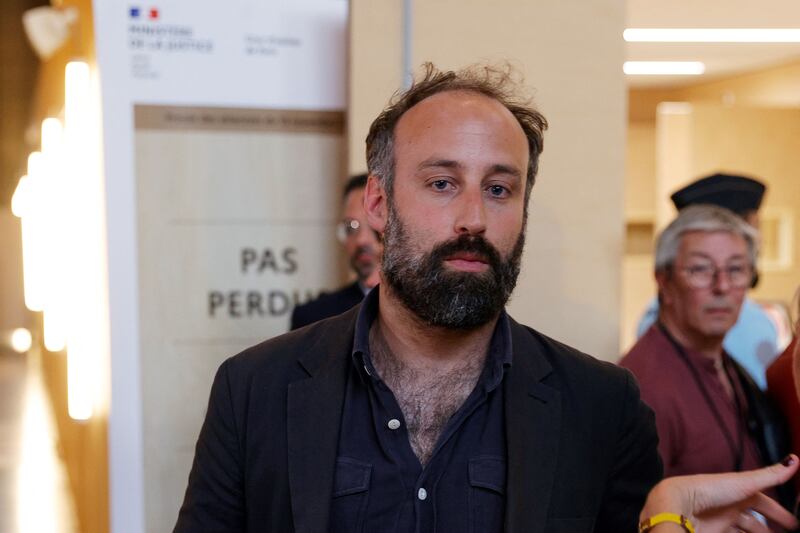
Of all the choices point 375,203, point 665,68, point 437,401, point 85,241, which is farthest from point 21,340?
point 437,401

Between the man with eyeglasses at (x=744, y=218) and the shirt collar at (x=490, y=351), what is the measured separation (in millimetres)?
1496

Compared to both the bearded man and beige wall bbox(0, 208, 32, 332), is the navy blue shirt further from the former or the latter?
beige wall bbox(0, 208, 32, 332)

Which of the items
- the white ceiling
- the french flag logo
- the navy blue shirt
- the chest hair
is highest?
the white ceiling

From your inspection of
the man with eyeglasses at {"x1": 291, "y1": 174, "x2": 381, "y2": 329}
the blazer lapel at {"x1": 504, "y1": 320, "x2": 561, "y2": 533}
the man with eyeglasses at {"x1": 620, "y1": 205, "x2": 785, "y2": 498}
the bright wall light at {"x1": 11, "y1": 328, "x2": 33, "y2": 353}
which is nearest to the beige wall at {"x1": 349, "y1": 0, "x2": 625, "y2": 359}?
the man with eyeglasses at {"x1": 291, "y1": 174, "x2": 381, "y2": 329}

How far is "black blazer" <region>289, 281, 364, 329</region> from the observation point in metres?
2.88

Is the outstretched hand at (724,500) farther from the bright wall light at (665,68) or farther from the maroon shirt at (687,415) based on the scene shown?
the bright wall light at (665,68)

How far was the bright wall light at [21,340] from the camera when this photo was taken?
1447 cm

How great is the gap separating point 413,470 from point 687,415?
42.1 inches

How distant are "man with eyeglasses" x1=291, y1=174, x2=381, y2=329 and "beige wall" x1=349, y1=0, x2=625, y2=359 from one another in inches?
4.5

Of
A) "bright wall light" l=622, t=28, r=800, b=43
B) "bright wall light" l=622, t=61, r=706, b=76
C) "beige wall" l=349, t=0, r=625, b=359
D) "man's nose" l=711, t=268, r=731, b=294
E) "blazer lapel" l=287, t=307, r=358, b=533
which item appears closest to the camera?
"blazer lapel" l=287, t=307, r=358, b=533

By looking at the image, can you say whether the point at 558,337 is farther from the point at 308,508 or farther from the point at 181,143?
the point at 308,508

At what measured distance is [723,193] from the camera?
129 inches

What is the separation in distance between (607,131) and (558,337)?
67 cm

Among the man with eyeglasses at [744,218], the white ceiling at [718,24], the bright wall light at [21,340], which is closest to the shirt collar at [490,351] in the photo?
the man with eyeglasses at [744,218]
